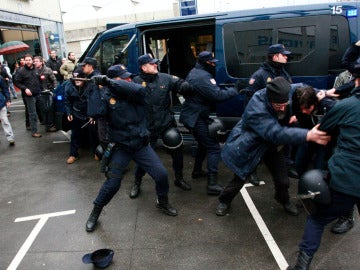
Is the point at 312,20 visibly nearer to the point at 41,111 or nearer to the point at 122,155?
the point at 122,155

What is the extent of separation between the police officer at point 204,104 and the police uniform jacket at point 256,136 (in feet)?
2.71

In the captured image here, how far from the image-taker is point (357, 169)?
2.27m

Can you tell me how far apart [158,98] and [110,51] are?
2359 mm

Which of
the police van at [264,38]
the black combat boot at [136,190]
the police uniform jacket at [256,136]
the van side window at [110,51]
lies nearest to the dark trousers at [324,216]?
the police uniform jacket at [256,136]

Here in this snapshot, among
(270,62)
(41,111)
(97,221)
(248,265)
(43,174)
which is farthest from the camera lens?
(41,111)

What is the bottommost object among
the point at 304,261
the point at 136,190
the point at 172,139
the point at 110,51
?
the point at 136,190

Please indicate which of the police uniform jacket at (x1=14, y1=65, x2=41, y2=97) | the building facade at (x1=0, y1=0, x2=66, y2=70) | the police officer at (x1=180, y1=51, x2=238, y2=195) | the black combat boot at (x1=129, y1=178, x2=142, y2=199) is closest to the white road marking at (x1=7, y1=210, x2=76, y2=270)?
the black combat boot at (x1=129, y1=178, x2=142, y2=199)

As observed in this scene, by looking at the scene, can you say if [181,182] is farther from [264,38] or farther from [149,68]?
[264,38]

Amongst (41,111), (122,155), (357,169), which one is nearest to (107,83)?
(122,155)

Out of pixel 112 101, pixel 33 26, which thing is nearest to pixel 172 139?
pixel 112 101

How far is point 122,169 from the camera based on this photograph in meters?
3.53

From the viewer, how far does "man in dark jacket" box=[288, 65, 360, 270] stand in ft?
7.29

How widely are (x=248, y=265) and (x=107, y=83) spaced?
2065 mm

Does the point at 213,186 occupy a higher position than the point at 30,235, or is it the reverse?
the point at 213,186
